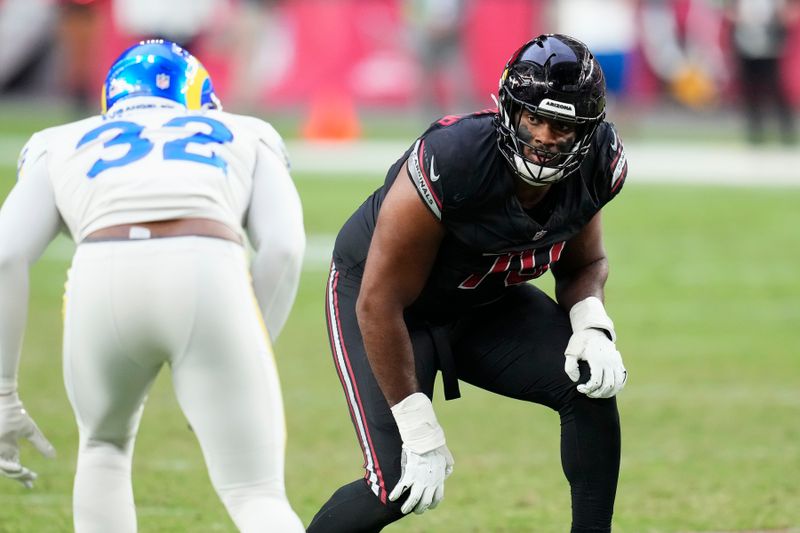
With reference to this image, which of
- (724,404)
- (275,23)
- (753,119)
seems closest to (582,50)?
(724,404)

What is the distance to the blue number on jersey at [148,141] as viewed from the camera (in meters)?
3.14

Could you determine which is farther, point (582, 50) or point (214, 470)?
point (582, 50)

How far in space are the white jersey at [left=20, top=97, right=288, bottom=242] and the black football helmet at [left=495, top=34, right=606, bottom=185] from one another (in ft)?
2.21

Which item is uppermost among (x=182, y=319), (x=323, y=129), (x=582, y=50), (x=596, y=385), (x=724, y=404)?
(x=582, y=50)

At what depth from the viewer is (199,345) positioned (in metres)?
3.00

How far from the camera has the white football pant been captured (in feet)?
9.80

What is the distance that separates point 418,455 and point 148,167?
3.46ft

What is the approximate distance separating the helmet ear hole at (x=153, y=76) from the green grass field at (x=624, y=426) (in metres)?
1.61

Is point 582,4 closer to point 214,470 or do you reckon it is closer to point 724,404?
point 724,404

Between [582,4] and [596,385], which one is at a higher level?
[596,385]

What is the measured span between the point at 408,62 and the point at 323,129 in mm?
2595

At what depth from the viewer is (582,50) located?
11.4ft

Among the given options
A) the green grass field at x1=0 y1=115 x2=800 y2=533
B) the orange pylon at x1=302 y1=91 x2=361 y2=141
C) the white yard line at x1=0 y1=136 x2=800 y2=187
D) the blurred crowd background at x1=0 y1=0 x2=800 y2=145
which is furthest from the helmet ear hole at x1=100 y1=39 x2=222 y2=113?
the orange pylon at x1=302 y1=91 x2=361 y2=141

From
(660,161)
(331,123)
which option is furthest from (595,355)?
(331,123)
